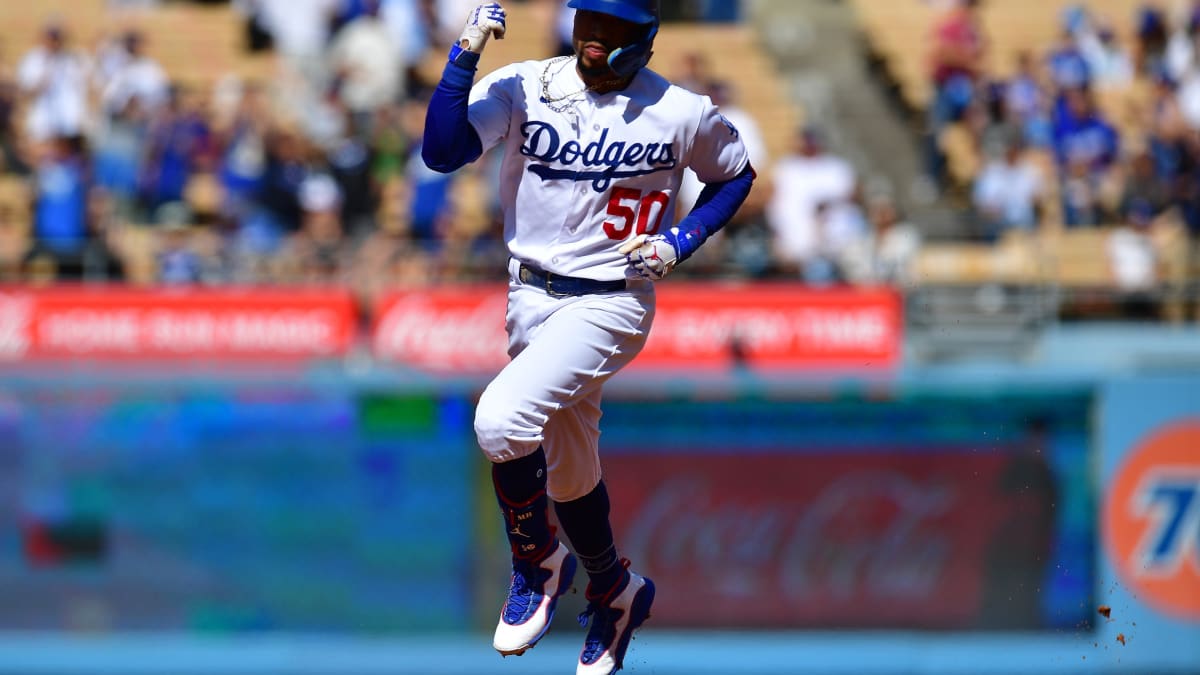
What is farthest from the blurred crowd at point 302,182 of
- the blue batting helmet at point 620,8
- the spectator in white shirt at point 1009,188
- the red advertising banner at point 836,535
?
the blue batting helmet at point 620,8

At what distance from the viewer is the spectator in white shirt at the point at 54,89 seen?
15.7 metres

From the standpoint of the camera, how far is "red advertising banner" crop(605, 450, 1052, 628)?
1196 centimetres

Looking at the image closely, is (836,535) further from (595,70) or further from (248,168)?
(595,70)

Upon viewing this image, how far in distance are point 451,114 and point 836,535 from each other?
6.79m

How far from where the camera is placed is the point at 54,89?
1577 centimetres

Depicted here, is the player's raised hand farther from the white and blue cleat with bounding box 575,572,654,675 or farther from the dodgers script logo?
the white and blue cleat with bounding box 575,572,654,675

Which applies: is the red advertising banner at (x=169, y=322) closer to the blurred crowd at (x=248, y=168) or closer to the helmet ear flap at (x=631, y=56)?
the blurred crowd at (x=248, y=168)

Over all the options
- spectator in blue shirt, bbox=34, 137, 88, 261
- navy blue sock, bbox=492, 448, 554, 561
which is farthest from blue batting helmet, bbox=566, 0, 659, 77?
spectator in blue shirt, bbox=34, 137, 88, 261

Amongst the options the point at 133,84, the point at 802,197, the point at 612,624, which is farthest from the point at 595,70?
the point at 133,84

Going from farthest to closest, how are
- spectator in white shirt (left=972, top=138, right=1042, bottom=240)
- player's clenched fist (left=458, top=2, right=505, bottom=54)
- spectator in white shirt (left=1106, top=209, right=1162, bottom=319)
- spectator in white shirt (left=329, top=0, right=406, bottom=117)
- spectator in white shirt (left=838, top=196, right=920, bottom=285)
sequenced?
spectator in white shirt (left=329, top=0, right=406, bottom=117) < spectator in white shirt (left=972, top=138, right=1042, bottom=240) < spectator in white shirt (left=1106, top=209, right=1162, bottom=319) < spectator in white shirt (left=838, top=196, right=920, bottom=285) < player's clenched fist (left=458, top=2, right=505, bottom=54)

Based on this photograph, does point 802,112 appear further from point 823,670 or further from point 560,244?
point 560,244

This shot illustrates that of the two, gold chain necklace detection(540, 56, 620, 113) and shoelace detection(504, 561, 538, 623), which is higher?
gold chain necklace detection(540, 56, 620, 113)

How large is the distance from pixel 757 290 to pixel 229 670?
16.8 feet

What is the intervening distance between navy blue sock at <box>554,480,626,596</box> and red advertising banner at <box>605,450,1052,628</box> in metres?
5.11
